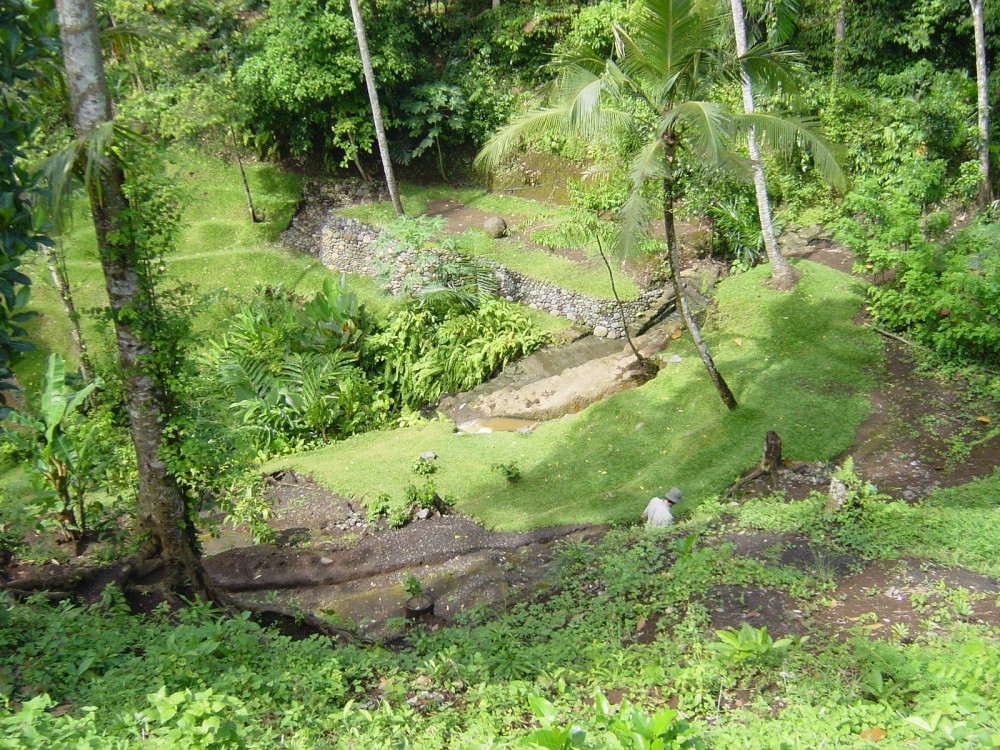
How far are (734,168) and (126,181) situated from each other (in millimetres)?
5939

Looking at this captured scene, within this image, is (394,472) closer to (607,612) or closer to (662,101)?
(607,612)

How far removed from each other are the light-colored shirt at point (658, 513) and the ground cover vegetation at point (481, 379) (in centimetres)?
26

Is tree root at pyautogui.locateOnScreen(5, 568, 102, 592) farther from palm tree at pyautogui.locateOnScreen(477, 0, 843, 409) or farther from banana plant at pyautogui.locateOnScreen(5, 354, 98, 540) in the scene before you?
palm tree at pyautogui.locateOnScreen(477, 0, 843, 409)

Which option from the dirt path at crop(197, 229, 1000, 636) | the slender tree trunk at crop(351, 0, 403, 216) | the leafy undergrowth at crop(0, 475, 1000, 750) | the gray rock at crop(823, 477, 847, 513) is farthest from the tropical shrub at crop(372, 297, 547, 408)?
the leafy undergrowth at crop(0, 475, 1000, 750)

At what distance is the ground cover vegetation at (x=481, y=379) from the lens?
3.86 m

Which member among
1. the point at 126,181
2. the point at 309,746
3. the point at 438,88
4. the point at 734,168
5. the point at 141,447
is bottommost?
the point at 309,746

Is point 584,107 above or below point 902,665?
above

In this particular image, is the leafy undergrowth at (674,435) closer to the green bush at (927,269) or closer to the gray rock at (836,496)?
the green bush at (927,269)

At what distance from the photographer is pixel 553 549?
24.7 feet

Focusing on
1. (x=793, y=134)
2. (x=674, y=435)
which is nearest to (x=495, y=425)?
(x=674, y=435)

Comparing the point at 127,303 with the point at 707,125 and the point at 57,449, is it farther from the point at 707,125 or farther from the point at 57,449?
the point at 707,125

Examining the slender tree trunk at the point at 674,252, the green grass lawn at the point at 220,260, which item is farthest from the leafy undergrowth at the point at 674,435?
the green grass lawn at the point at 220,260

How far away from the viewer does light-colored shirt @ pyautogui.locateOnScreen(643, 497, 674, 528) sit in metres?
7.72

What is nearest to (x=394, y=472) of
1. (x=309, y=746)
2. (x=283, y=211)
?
(x=309, y=746)
